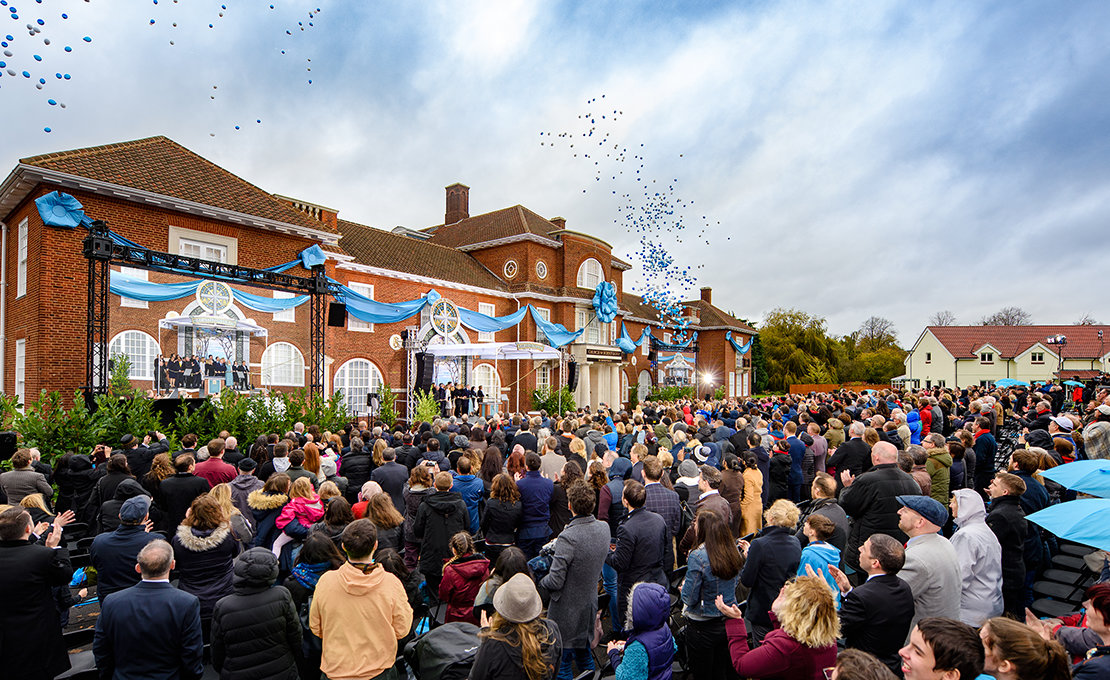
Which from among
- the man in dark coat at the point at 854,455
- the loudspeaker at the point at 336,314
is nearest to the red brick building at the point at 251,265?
the loudspeaker at the point at 336,314

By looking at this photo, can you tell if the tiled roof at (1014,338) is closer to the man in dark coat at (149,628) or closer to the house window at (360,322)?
the house window at (360,322)

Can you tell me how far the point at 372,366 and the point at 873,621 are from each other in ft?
70.1

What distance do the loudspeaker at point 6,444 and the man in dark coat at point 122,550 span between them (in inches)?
207

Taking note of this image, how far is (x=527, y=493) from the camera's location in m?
5.77

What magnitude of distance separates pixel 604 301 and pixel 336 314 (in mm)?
16009

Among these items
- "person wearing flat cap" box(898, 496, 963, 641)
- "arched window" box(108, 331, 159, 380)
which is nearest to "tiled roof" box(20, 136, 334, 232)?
"arched window" box(108, 331, 159, 380)

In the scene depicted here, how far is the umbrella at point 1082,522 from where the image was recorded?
3.61 m

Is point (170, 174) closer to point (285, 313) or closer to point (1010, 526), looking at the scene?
point (285, 313)

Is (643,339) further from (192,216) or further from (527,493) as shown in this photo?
(527,493)

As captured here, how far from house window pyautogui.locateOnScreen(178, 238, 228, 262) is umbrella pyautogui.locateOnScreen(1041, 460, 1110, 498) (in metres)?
18.9

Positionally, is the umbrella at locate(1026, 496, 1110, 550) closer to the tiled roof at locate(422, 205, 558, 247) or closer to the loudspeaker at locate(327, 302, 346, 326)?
the loudspeaker at locate(327, 302, 346, 326)

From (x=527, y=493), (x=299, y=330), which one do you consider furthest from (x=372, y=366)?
(x=527, y=493)

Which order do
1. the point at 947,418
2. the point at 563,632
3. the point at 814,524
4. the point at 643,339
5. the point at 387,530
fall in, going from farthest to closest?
1. the point at 643,339
2. the point at 947,418
3. the point at 387,530
4. the point at 563,632
5. the point at 814,524

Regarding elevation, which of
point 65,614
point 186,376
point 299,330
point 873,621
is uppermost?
point 299,330
